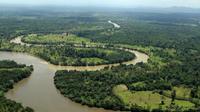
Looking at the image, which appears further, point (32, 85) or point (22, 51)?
point (22, 51)

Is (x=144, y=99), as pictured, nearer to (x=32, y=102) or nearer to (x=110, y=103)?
(x=110, y=103)

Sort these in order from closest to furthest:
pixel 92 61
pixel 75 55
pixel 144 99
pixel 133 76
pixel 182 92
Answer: pixel 144 99 < pixel 182 92 < pixel 133 76 < pixel 92 61 < pixel 75 55

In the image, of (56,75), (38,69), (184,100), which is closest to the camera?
(184,100)

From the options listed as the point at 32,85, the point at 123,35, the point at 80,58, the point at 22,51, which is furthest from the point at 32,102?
the point at 123,35

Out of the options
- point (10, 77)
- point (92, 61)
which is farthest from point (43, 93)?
point (92, 61)

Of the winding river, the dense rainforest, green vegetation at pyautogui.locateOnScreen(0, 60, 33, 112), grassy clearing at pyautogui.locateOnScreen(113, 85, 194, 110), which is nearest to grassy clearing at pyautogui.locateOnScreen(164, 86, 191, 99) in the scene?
the dense rainforest

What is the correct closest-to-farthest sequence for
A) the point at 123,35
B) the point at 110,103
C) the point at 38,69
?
1. the point at 110,103
2. the point at 38,69
3. the point at 123,35

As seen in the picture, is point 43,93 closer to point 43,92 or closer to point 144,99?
point 43,92
